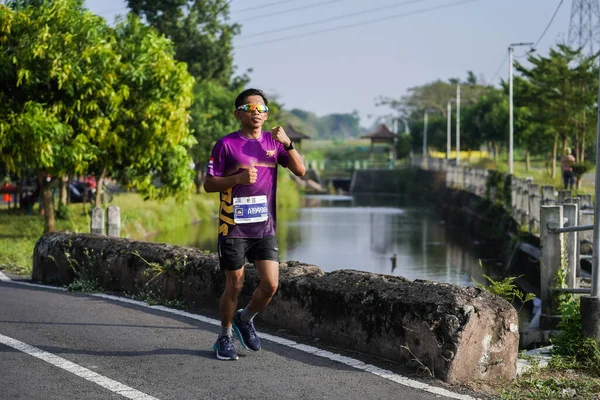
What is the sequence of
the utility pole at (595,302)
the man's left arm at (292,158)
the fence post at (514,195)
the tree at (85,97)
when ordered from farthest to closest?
the fence post at (514,195) → the tree at (85,97) → the utility pole at (595,302) → the man's left arm at (292,158)

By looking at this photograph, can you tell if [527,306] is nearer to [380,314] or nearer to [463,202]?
[380,314]

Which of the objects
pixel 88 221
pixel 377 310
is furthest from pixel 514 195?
pixel 377 310

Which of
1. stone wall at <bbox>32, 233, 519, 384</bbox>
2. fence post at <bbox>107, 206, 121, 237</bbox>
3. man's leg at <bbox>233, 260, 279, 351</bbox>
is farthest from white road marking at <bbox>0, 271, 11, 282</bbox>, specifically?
man's leg at <bbox>233, 260, 279, 351</bbox>

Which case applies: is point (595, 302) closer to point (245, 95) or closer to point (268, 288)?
point (268, 288)

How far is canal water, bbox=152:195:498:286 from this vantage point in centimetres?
2534

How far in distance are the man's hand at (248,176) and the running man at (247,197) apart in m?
0.02

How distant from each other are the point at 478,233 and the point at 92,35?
64.6 feet

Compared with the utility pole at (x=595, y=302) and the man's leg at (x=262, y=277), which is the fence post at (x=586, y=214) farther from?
the man's leg at (x=262, y=277)

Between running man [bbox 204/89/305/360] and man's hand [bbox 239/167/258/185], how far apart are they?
0.08 feet

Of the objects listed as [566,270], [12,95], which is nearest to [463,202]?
[12,95]

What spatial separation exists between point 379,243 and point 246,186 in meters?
26.8

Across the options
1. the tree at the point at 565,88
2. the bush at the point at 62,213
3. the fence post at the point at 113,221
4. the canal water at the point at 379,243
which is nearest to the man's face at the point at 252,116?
the fence post at the point at 113,221

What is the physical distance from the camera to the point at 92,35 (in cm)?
2128

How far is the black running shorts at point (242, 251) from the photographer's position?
6.58m
